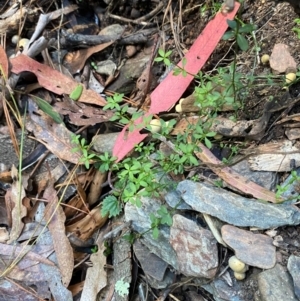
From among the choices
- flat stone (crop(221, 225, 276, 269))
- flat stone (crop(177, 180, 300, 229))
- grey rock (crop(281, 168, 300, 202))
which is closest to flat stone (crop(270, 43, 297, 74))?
grey rock (crop(281, 168, 300, 202))

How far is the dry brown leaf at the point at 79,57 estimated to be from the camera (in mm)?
2232

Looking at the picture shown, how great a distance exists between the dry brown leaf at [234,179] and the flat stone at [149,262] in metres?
0.38

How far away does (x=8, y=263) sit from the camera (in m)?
1.98

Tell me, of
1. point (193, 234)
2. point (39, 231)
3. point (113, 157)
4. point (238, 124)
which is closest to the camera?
point (193, 234)

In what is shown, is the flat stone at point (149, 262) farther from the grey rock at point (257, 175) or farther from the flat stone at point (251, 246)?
the grey rock at point (257, 175)

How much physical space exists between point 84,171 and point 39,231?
1.02 feet

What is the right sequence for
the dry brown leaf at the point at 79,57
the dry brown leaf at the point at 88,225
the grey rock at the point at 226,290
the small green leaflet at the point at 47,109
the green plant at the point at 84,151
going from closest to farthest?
the grey rock at the point at 226,290
the green plant at the point at 84,151
the dry brown leaf at the point at 88,225
the small green leaflet at the point at 47,109
the dry brown leaf at the point at 79,57

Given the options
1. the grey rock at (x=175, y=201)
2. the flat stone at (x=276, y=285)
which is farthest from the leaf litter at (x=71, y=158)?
the flat stone at (x=276, y=285)

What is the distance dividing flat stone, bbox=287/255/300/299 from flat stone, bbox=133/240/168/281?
0.45 metres

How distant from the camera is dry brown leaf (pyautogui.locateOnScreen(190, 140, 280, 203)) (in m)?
1.62

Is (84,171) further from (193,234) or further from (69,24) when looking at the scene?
(69,24)

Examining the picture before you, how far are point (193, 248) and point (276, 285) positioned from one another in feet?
0.97

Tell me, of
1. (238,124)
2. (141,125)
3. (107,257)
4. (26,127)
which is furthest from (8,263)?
(238,124)

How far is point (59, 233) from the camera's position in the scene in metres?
1.96
